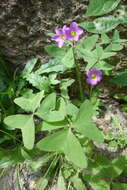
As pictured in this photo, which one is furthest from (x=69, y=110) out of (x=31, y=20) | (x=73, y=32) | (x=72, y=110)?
(x=31, y=20)

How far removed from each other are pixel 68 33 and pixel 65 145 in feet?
1.82

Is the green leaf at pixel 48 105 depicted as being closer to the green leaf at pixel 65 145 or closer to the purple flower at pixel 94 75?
the green leaf at pixel 65 145

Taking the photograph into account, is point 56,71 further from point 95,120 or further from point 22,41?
point 95,120

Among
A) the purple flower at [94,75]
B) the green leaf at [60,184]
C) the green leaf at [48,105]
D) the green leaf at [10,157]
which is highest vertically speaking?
the purple flower at [94,75]

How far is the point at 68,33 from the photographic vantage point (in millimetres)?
1485

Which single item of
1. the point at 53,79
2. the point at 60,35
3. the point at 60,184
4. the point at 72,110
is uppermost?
the point at 60,35

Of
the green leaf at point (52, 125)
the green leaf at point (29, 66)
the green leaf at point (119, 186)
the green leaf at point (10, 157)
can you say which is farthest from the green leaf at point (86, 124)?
the green leaf at point (29, 66)

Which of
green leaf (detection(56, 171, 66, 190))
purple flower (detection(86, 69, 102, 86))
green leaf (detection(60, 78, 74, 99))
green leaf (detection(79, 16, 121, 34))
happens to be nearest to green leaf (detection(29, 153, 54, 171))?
green leaf (detection(56, 171, 66, 190))

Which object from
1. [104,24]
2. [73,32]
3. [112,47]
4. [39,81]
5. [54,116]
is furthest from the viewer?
[39,81]

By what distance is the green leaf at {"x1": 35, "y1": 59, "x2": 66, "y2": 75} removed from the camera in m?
1.79

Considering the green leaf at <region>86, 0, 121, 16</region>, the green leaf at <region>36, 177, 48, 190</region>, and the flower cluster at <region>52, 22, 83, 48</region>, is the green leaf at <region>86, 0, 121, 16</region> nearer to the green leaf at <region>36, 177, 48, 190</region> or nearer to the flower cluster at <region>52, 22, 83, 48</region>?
the flower cluster at <region>52, 22, 83, 48</region>

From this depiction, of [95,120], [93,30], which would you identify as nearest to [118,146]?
[95,120]

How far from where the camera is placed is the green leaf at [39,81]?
1797 mm

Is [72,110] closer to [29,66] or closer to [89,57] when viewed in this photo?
[89,57]
